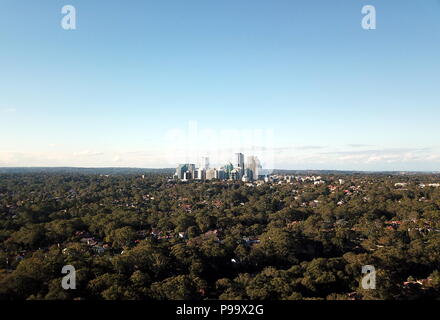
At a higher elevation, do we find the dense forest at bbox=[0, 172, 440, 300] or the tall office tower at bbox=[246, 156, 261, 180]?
the tall office tower at bbox=[246, 156, 261, 180]

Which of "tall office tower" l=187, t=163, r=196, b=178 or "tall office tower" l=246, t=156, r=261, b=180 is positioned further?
"tall office tower" l=187, t=163, r=196, b=178

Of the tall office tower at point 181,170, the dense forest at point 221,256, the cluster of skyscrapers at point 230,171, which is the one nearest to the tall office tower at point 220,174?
the cluster of skyscrapers at point 230,171

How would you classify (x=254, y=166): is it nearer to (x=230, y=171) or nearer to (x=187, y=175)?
(x=230, y=171)

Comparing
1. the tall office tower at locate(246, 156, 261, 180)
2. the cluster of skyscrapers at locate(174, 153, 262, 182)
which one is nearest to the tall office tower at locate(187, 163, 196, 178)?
the cluster of skyscrapers at locate(174, 153, 262, 182)

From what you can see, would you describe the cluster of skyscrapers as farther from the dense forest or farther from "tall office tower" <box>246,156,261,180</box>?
the dense forest
